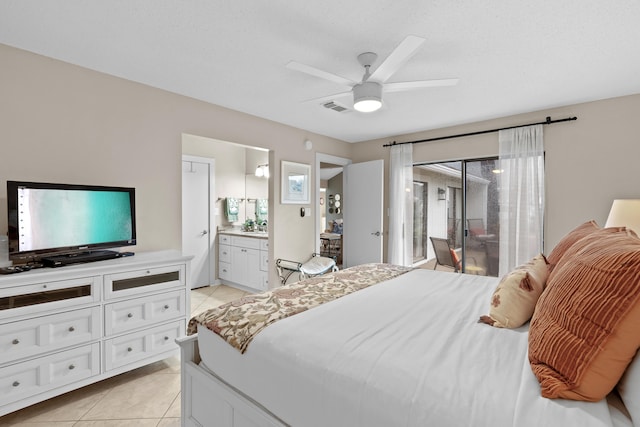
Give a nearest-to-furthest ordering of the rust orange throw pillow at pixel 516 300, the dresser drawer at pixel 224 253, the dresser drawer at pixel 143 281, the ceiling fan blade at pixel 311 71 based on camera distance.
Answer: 1. the rust orange throw pillow at pixel 516 300
2. the ceiling fan blade at pixel 311 71
3. the dresser drawer at pixel 143 281
4. the dresser drawer at pixel 224 253

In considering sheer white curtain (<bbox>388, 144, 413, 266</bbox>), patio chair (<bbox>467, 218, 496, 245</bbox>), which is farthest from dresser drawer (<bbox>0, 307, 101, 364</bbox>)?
patio chair (<bbox>467, 218, 496, 245</bbox>)

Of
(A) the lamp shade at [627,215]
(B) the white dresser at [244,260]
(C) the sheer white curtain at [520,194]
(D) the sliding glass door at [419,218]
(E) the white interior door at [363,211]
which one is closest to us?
(A) the lamp shade at [627,215]

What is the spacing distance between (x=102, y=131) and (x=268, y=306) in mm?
2173

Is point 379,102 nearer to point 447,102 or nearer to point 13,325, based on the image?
point 447,102

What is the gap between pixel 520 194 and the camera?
3533 mm

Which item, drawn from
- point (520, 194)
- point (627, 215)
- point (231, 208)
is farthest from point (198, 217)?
point (627, 215)

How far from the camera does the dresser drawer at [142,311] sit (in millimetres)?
2168

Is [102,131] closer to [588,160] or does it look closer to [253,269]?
[253,269]

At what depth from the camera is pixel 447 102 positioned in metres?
3.21

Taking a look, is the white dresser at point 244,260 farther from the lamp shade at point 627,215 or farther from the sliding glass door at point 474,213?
the lamp shade at point 627,215

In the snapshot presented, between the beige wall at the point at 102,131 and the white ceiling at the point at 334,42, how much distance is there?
0.49ft

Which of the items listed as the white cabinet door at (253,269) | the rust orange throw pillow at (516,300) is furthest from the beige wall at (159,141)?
the rust orange throw pillow at (516,300)

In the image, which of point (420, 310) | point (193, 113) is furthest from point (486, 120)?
point (193, 113)

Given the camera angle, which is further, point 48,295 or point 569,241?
point 48,295
